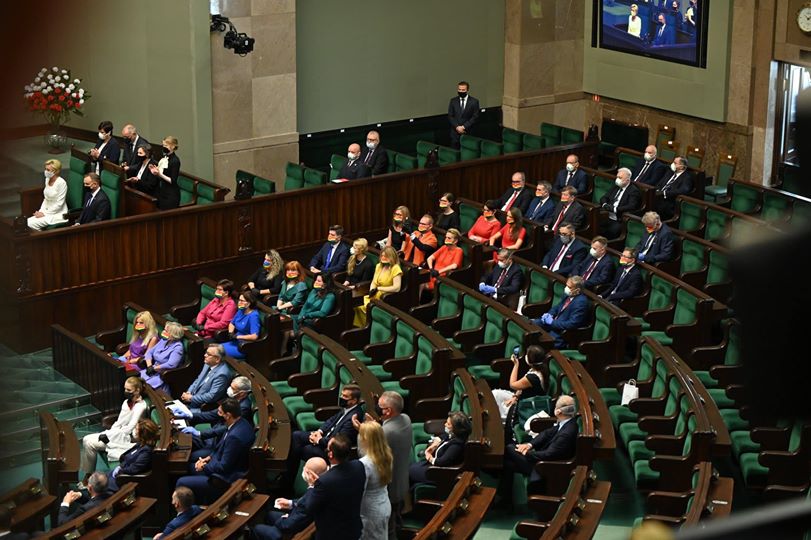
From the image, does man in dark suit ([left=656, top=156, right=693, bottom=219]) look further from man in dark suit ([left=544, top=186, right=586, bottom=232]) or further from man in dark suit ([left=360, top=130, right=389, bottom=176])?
man in dark suit ([left=360, top=130, right=389, bottom=176])

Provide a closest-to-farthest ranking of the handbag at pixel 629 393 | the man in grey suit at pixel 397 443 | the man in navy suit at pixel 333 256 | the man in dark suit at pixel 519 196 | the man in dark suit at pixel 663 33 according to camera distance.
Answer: the man in grey suit at pixel 397 443 < the handbag at pixel 629 393 < the man in navy suit at pixel 333 256 < the man in dark suit at pixel 519 196 < the man in dark suit at pixel 663 33

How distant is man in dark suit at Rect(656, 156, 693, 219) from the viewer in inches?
538

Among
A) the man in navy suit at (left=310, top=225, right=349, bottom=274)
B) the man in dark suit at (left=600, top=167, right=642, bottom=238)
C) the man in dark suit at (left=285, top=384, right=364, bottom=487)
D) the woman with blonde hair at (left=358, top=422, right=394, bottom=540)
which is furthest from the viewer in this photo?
the man in dark suit at (left=600, top=167, right=642, bottom=238)

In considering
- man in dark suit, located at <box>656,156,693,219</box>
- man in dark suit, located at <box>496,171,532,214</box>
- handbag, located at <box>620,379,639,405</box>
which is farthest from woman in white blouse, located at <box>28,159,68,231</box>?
man in dark suit, located at <box>656,156,693,219</box>

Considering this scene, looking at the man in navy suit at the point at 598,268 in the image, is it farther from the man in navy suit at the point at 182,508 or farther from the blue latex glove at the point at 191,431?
the man in navy suit at the point at 182,508

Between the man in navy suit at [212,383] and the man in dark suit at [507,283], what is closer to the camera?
the man in navy suit at [212,383]

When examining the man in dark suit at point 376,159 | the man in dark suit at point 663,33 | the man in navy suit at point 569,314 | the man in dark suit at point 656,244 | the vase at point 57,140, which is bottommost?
the man in navy suit at point 569,314

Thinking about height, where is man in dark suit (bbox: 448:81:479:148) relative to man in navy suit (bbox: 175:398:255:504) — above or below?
above

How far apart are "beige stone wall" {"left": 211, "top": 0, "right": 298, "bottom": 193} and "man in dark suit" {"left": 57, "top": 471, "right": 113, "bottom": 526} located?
28.4 feet

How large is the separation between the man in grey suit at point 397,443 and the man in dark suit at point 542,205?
6185 millimetres

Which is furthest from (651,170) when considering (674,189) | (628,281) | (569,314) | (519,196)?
(569,314)

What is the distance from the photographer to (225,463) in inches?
302

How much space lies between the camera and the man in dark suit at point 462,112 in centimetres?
1656

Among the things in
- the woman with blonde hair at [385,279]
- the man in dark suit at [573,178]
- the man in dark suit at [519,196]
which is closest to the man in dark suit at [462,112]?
the man in dark suit at [573,178]
